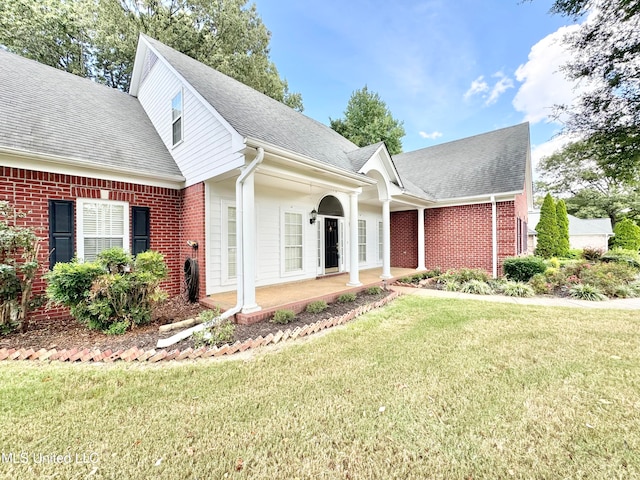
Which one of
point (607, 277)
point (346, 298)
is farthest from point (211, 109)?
point (607, 277)

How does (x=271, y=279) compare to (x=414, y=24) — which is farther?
(x=414, y=24)

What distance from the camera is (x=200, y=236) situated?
6.36 metres

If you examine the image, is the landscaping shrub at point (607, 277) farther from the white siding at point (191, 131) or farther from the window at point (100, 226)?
the window at point (100, 226)

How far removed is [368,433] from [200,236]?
17.8ft

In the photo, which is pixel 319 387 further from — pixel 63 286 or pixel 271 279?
pixel 271 279

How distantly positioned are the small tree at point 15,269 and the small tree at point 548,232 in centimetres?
2080

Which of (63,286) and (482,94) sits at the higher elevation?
(482,94)

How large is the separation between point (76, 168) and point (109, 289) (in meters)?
2.88

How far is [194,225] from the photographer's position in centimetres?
657

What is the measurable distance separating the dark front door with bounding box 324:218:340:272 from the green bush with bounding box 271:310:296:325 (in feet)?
15.1

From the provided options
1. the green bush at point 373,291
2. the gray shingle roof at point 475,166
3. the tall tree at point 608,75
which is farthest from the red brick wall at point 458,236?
the green bush at point 373,291

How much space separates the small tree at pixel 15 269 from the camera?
450 cm

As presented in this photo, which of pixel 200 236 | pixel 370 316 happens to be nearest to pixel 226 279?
pixel 200 236

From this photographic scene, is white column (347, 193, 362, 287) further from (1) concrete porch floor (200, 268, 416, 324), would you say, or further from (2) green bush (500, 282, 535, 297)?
(2) green bush (500, 282, 535, 297)
